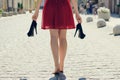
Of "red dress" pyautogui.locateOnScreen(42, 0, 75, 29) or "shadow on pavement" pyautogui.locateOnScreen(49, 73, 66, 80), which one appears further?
"red dress" pyautogui.locateOnScreen(42, 0, 75, 29)

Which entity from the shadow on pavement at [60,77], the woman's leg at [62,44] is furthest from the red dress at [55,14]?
the shadow on pavement at [60,77]

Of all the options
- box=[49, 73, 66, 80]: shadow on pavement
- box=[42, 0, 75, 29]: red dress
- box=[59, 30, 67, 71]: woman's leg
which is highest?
box=[42, 0, 75, 29]: red dress

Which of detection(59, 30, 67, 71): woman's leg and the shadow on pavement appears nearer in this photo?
the shadow on pavement

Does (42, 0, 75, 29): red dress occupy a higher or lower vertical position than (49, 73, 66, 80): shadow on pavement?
higher

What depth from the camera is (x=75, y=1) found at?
625 centimetres

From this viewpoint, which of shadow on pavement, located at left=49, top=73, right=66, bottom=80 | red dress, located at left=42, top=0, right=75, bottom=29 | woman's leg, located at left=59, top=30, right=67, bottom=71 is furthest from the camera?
woman's leg, located at left=59, top=30, right=67, bottom=71

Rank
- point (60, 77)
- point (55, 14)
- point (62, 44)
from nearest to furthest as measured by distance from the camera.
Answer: point (60, 77) < point (55, 14) < point (62, 44)

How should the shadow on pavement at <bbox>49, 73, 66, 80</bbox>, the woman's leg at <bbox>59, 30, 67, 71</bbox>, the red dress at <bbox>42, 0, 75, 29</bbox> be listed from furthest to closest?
the woman's leg at <bbox>59, 30, 67, 71</bbox> < the red dress at <bbox>42, 0, 75, 29</bbox> < the shadow on pavement at <bbox>49, 73, 66, 80</bbox>

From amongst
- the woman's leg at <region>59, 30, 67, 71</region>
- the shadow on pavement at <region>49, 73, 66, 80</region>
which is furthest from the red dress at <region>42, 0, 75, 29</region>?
the shadow on pavement at <region>49, 73, 66, 80</region>

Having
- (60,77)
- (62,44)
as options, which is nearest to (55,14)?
(62,44)

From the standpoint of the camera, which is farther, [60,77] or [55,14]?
[55,14]

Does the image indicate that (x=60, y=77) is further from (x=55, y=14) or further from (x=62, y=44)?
(x=55, y=14)

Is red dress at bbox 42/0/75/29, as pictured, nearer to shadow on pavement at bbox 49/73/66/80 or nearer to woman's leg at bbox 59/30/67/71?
woman's leg at bbox 59/30/67/71

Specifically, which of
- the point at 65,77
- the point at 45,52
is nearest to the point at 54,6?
the point at 65,77
